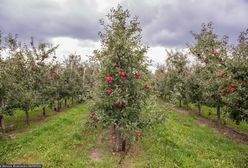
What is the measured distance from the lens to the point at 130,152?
14.8m

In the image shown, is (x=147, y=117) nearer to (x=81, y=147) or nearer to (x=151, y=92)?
(x=151, y=92)

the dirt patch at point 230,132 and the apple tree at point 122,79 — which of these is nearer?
the apple tree at point 122,79

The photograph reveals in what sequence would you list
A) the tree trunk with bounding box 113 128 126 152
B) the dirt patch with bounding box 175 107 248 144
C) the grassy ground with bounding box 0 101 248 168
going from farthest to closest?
the dirt patch with bounding box 175 107 248 144 < the tree trunk with bounding box 113 128 126 152 < the grassy ground with bounding box 0 101 248 168

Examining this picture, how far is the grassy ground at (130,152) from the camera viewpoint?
13.3 metres

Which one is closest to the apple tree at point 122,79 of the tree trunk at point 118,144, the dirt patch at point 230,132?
the tree trunk at point 118,144

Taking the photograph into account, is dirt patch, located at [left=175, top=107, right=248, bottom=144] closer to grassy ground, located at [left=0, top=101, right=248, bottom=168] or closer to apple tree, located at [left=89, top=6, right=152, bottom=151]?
grassy ground, located at [left=0, top=101, right=248, bottom=168]

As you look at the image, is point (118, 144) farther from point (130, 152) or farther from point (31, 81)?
point (31, 81)

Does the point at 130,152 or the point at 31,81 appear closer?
the point at 130,152

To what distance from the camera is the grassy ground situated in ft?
43.6

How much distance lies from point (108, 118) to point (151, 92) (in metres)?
3.16

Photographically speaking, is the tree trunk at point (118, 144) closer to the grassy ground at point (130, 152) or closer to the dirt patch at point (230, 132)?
the grassy ground at point (130, 152)

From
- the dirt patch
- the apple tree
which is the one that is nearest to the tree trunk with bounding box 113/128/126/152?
the apple tree

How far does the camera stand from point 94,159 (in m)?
13.7

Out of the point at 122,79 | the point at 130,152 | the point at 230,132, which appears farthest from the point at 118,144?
the point at 230,132
